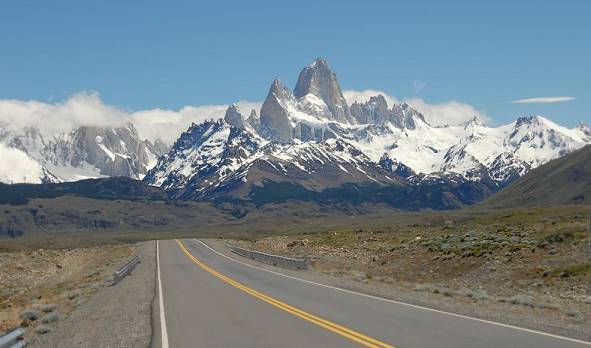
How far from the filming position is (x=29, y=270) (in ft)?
236

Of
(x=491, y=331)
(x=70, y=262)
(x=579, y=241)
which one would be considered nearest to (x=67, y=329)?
(x=491, y=331)

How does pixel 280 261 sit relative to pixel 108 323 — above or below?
above

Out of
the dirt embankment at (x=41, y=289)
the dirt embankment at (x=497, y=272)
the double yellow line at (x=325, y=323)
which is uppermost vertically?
the dirt embankment at (x=497, y=272)

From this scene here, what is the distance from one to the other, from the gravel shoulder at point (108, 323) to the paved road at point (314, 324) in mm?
876

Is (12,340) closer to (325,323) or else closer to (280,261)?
(325,323)

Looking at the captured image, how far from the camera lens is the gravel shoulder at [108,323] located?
20.2 metres

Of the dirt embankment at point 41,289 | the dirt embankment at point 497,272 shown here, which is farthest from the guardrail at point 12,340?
the dirt embankment at point 497,272

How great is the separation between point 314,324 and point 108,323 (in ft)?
25.5

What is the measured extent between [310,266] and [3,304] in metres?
21.9

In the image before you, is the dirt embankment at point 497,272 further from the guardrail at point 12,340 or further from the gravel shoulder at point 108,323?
the guardrail at point 12,340

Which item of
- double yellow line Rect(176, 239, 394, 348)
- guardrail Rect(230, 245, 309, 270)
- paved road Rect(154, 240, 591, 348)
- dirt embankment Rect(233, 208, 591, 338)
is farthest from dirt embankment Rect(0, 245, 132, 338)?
dirt embankment Rect(233, 208, 591, 338)

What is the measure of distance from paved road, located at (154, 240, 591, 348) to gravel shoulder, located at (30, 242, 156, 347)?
876 millimetres

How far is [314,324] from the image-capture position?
69.6 feet

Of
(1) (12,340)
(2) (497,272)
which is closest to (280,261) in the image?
(2) (497,272)
